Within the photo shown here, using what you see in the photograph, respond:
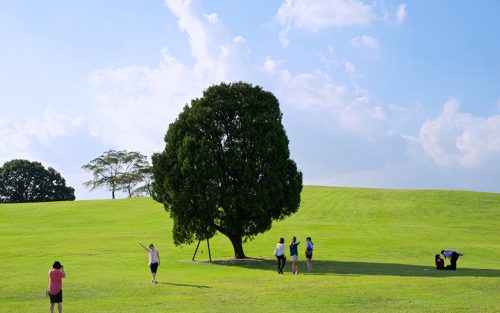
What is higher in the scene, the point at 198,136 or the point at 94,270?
the point at 198,136

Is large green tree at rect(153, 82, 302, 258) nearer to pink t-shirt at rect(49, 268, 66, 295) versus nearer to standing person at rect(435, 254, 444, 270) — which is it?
standing person at rect(435, 254, 444, 270)

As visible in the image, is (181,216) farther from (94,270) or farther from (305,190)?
(305,190)

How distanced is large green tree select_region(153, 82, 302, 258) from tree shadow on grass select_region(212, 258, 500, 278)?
3068 millimetres

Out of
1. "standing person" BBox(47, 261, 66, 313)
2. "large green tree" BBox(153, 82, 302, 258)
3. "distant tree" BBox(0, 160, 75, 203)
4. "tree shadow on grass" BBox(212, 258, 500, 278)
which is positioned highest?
"distant tree" BBox(0, 160, 75, 203)

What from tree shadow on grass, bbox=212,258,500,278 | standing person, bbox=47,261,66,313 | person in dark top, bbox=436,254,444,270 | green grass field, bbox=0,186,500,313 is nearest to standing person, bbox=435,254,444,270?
person in dark top, bbox=436,254,444,270

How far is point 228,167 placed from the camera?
4300cm

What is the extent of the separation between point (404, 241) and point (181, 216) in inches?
909

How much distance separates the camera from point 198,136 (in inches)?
1719

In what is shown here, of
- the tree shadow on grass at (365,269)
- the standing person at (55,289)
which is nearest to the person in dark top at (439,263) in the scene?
the tree shadow on grass at (365,269)

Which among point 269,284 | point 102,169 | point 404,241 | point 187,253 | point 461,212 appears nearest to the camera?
point 269,284

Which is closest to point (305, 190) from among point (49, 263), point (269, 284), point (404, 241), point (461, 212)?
point (461, 212)

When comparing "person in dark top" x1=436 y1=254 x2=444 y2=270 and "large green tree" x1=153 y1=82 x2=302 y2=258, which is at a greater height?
"large green tree" x1=153 y1=82 x2=302 y2=258

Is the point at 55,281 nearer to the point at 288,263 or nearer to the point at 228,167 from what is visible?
the point at 228,167

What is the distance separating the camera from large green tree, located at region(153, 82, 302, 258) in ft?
137
